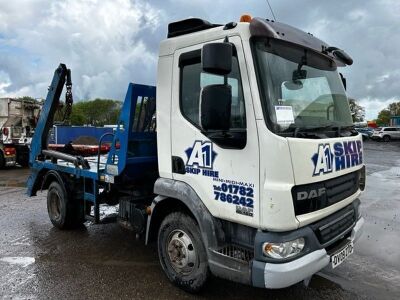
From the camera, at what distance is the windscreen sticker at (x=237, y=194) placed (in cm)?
327

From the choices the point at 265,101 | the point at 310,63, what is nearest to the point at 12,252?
the point at 265,101

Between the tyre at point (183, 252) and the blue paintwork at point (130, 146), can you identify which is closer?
the tyre at point (183, 252)

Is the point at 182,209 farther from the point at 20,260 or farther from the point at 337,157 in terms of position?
the point at 20,260

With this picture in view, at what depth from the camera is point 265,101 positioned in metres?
3.18

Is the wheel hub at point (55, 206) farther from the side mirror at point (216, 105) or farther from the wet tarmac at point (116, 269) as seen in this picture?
the side mirror at point (216, 105)

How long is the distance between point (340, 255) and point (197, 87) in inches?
82.5

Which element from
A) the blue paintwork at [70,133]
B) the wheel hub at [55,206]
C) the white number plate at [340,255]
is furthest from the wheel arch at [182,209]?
the blue paintwork at [70,133]

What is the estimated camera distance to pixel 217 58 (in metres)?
3.04

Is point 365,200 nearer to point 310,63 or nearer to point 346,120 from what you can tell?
point 346,120

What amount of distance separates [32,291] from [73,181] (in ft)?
7.21

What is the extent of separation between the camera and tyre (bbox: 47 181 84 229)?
5.90 m

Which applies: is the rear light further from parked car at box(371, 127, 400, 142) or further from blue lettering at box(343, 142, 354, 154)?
parked car at box(371, 127, 400, 142)

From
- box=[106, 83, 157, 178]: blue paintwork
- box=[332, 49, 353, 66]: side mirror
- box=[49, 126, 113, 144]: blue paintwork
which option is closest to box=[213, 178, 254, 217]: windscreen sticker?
box=[106, 83, 157, 178]: blue paintwork

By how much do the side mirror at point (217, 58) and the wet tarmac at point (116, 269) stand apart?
6.90ft
